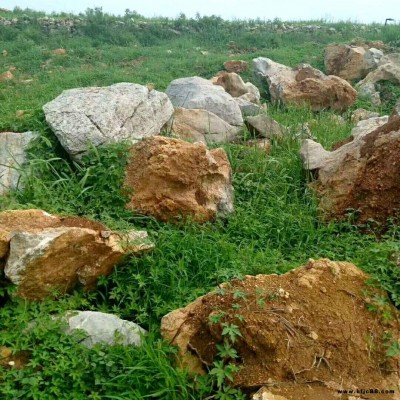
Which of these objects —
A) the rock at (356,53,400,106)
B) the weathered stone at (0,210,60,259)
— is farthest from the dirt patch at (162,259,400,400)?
the rock at (356,53,400,106)

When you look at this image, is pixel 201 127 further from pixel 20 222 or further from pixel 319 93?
pixel 319 93

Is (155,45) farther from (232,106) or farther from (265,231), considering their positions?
(265,231)

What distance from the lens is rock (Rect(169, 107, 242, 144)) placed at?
5391 mm

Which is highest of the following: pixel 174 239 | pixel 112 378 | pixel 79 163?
pixel 79 163

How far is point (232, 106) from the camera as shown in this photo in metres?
6.40

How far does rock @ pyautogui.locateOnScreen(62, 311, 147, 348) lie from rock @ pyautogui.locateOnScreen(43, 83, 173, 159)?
170 centimetres

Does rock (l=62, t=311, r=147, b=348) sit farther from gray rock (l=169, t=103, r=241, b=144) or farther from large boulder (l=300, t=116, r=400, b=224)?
gray rock (l=169, t=103, r=241, b=144)

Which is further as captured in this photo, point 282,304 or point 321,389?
point 282,304

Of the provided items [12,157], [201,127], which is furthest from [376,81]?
[12,157]

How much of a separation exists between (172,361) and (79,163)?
84.5 inches

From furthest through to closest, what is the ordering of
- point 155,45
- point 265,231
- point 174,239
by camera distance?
point 155,45, point 265,231, point 174,239

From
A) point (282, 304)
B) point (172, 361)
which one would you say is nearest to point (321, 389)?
point (282, 304)

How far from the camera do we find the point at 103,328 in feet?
9.65

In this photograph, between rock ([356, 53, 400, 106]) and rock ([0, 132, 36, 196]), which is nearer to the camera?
rock ([0, 132, 36, 196])
